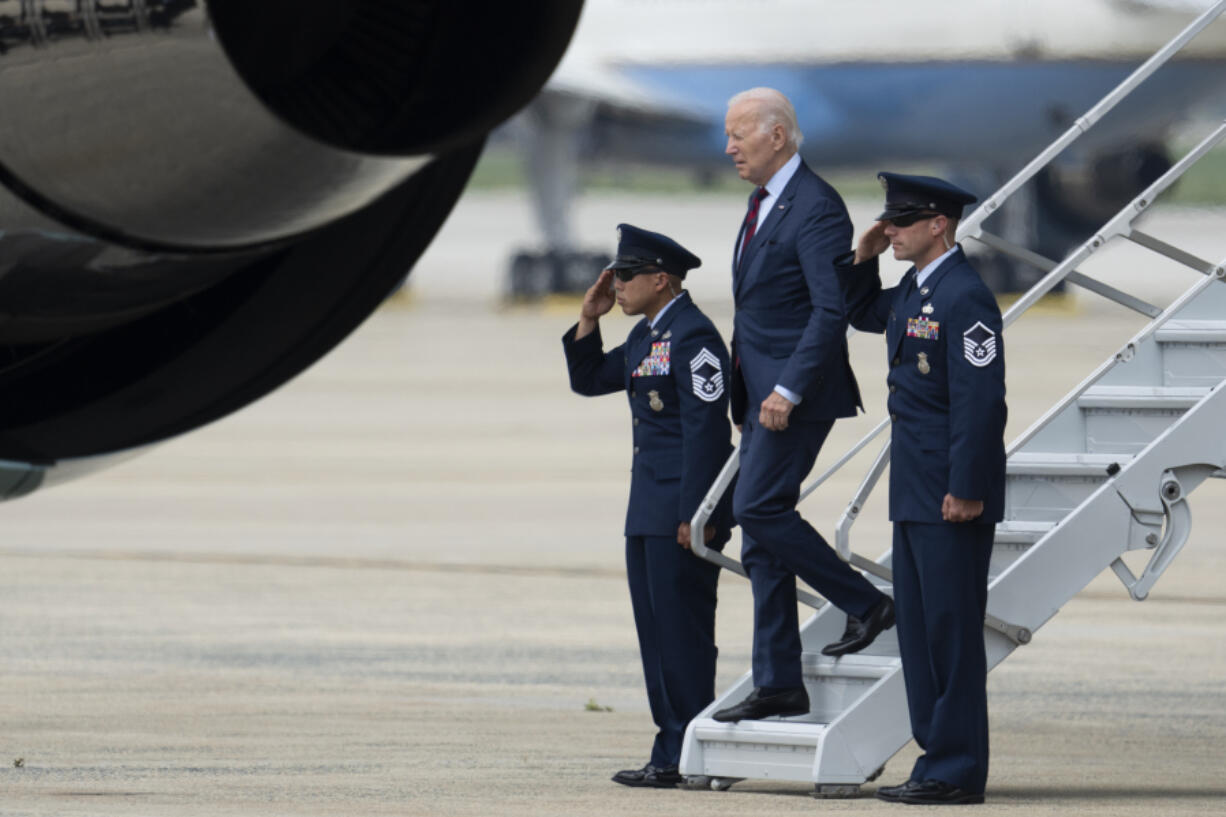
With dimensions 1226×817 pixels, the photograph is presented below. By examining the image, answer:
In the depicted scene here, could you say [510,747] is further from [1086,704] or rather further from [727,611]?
[727,611]

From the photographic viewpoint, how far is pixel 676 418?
715cm

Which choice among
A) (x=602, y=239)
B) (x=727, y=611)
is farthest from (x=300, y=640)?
(x=602, y=239)

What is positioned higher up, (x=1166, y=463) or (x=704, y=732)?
(x=1166, y=463)

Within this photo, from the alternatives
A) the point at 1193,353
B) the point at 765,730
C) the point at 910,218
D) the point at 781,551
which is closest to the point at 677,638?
the point at 765,730

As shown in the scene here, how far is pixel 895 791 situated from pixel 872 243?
1652 millimetres

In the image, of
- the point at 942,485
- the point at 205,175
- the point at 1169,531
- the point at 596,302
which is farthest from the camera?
the point at 596,302

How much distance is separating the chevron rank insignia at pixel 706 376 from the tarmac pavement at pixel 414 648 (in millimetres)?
1251

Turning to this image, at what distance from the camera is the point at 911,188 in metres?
6.64

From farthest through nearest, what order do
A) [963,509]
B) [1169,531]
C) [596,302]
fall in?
1. [596,302]
2. [1169,531]
3. [963,509]

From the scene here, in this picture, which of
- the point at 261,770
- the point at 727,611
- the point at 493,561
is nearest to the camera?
the point at 261,770

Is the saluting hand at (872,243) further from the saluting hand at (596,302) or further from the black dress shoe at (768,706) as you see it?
the black dress shoe at (768,706)

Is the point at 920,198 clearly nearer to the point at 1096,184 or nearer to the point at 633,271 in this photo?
the point at 633,271

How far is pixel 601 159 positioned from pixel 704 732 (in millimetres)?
33333

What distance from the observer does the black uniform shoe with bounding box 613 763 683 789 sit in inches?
273
